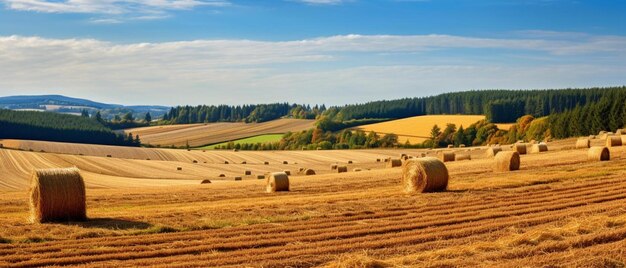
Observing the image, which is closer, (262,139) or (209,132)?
(262,139)

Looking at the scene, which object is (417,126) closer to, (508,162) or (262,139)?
(262,139)

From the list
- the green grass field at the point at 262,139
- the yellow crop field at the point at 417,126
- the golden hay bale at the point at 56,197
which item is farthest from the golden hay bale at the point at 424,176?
the green grass field at the point at 262,139

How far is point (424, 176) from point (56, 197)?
11.7 m

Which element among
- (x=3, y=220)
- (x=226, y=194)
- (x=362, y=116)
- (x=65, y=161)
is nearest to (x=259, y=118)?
(x=362, y=116)

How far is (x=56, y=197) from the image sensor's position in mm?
17750

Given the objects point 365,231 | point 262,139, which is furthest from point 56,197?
point 262,139

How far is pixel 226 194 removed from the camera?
93.5 ft

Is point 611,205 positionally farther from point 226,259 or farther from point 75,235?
point 75,235

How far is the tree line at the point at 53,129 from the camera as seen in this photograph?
9781cm

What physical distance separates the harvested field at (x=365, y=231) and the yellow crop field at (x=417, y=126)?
7929 centimetres

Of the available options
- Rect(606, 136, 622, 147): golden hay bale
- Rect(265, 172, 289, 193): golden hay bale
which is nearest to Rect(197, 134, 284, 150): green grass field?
Rect(606, 136, 622, 147): golden hay bale

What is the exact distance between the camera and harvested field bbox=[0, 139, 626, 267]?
11992 mm

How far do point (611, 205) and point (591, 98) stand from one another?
120 metres

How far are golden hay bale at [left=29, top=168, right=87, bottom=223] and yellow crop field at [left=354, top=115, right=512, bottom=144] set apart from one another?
84.4 meters
